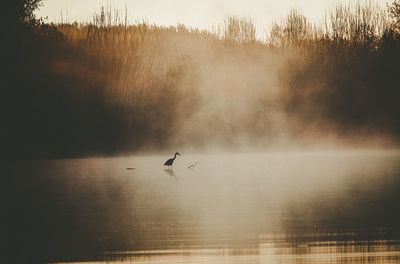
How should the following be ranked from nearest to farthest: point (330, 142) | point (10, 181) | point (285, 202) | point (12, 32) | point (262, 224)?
point (262, 224), point (285, 202), point (10, 181), point (12, 32), point (330, 142)

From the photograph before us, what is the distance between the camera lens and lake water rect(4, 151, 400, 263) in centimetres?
758

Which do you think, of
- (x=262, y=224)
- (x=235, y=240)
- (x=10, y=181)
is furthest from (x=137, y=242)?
(x=10, y=181)

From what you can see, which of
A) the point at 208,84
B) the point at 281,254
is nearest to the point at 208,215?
the point at 281,254

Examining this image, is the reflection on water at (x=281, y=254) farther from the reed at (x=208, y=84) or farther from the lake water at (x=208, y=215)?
the reed at (x=208, y=84)

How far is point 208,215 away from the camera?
10109mm

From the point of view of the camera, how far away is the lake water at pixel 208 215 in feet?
24.9

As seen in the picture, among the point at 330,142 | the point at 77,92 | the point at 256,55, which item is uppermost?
the point at 256,55

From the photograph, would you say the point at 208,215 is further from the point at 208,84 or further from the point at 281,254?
the point at 208,84

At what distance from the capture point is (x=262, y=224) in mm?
9320

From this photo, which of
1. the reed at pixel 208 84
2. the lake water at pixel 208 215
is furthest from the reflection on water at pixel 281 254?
the reed at pixel 208 84

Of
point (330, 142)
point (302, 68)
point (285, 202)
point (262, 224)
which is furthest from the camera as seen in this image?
point (302, 68)

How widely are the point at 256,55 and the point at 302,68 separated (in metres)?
2.12

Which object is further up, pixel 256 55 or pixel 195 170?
pixel 256 55

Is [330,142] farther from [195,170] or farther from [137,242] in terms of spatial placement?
[137,242]
